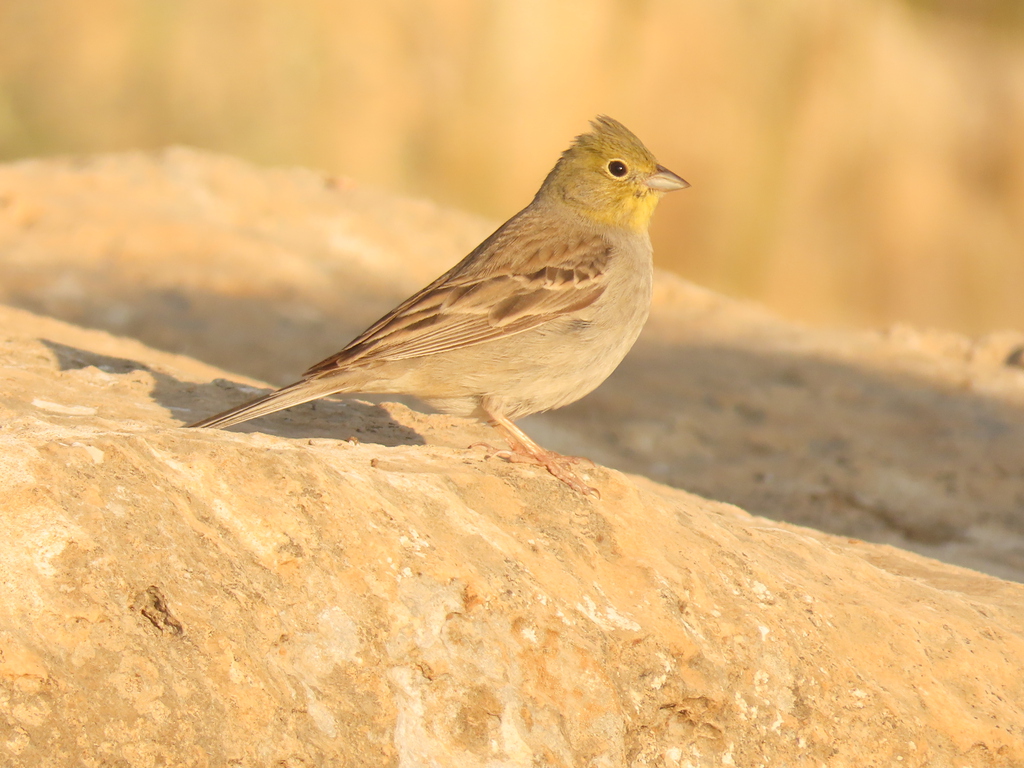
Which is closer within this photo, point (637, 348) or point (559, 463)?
point (559, 463)

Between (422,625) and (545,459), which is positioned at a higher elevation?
(545,459)

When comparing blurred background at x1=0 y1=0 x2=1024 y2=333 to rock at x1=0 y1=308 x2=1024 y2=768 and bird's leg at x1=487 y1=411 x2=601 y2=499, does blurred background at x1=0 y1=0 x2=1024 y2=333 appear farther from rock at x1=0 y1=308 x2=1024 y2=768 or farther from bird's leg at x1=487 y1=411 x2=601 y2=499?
rock at x1=0 y1=308 x2=1024 y2=768

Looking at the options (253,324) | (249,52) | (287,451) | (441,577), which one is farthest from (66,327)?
(249,52)

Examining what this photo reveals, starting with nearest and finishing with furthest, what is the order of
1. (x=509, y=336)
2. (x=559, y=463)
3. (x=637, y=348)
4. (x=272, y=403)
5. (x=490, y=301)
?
(x=559, y=463), (x=272, y=403), (x=509, y=336), (x=490, y=301), (x=637, y=348)

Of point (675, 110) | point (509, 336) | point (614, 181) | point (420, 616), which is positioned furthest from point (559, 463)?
point (675, 110)

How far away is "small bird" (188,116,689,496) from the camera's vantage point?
419 cm

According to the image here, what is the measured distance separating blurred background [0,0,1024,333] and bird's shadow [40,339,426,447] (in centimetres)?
764

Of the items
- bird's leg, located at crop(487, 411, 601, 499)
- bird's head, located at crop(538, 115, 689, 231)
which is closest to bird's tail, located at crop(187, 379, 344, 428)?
bird's leg, located at crop(487, 411, 601, 499)

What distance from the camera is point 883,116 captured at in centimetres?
1284

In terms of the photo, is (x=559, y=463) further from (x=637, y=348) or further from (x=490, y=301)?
(x=637, y=348)

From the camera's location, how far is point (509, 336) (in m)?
4.33

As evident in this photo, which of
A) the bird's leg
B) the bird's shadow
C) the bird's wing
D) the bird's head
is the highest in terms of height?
the bird's head

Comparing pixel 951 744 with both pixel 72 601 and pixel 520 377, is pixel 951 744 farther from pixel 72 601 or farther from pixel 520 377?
pixel 72 601

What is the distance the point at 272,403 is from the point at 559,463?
0.94 meters
